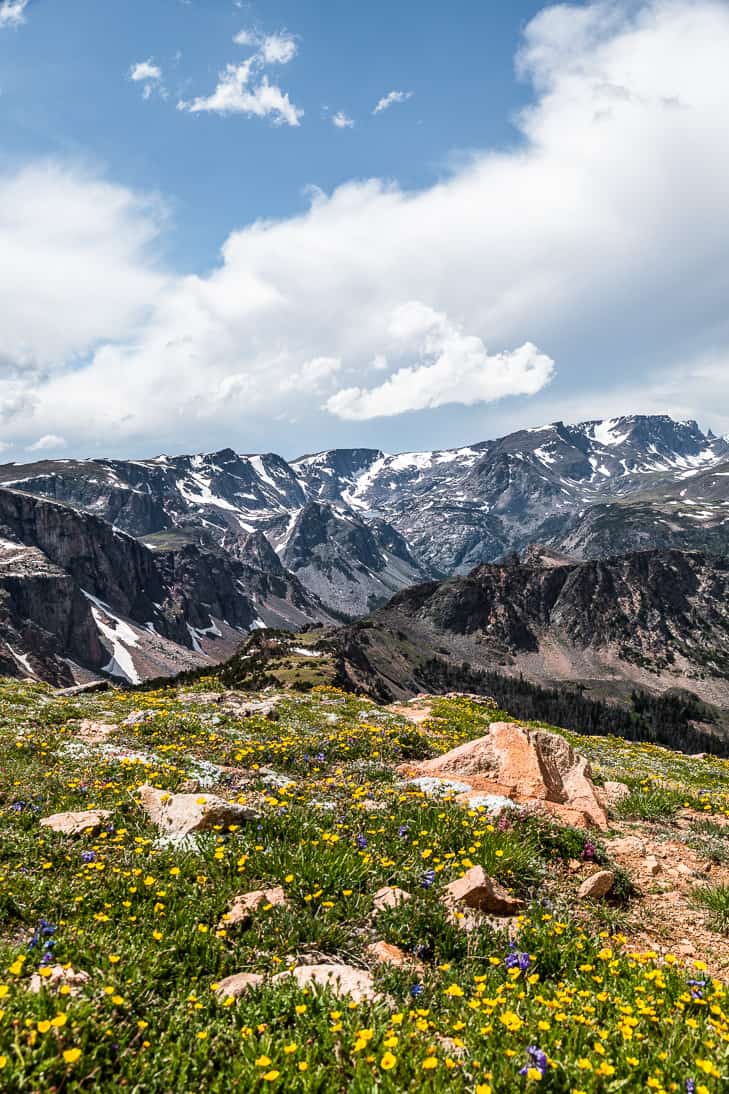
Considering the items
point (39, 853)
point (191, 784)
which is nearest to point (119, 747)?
point (191, 784)

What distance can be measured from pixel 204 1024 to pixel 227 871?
3.22 m

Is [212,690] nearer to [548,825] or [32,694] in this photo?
[32,694]

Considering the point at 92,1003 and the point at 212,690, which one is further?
the point at 212,690

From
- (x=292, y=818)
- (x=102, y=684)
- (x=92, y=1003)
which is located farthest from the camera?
(x=102, y=684)

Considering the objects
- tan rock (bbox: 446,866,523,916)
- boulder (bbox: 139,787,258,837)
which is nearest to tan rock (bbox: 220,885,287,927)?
boulder (bbox: 139,787,258,837)

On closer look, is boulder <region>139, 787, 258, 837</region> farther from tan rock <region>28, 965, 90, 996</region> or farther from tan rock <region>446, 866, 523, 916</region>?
tan rock <region>28, 965, 90, 996</region>

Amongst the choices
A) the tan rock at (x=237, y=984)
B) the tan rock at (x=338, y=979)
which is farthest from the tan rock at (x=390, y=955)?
the tan rock at (x=237, y=984)

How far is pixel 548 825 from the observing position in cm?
1123

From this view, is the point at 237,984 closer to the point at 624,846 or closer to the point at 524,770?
the point at 624,846

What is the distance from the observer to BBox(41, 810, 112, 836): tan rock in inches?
392

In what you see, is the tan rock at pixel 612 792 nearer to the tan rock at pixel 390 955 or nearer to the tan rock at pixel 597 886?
the tan rock at pixel 597 886

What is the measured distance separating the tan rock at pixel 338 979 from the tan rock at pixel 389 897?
1317 millimetres

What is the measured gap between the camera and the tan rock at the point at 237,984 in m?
6.25

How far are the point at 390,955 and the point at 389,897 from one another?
3.42 feet
